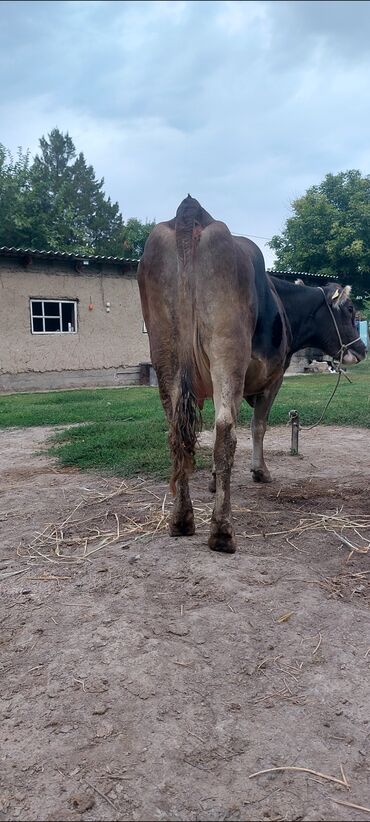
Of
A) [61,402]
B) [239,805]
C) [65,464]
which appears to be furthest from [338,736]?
[61,402]

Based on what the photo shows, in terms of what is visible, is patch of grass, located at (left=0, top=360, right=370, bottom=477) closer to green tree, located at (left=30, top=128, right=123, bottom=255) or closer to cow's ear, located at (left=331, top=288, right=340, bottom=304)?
cow's ear, located at (left=331, top=288, right=340, bottom=304)

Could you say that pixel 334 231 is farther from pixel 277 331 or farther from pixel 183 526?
pixel 183 526

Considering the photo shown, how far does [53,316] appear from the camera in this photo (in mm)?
17922

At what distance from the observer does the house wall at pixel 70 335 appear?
16922mm

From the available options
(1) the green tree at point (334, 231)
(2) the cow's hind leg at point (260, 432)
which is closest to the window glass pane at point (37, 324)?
(1) the green tree at point (334, 231)

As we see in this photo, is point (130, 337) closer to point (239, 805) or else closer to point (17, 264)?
point (17, 264)

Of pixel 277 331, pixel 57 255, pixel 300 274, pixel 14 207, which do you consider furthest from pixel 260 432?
pixel 14 207

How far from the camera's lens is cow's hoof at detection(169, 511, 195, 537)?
3760mm

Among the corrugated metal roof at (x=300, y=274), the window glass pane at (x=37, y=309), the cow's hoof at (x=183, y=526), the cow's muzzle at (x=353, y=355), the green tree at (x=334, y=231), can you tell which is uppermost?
the green tree at (x=334, y=231)

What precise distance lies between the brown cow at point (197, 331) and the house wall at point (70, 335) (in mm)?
13986

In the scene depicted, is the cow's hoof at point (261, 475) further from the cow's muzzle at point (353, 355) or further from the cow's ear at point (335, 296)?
the cow's ear at point (335, 296)

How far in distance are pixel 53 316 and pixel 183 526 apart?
1520 cm

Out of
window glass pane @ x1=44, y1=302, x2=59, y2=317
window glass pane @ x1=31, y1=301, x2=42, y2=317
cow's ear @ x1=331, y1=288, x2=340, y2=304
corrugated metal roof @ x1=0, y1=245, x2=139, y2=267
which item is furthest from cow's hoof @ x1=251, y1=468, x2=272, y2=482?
window glass pane @ x1=44, y1=302, x2=59, y2=317

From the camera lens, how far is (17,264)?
55.5 ft
